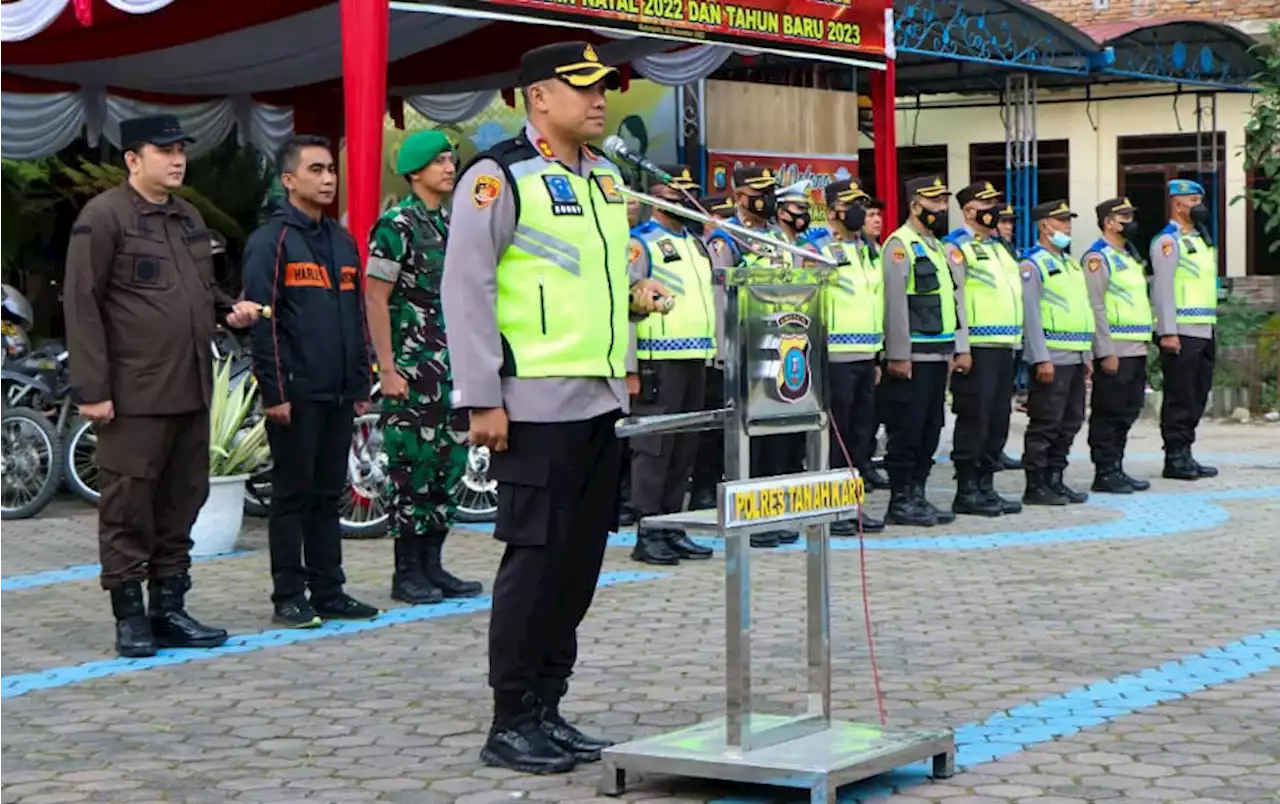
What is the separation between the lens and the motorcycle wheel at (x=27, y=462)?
1205 centimetres

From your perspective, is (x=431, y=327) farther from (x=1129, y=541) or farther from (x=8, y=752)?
(x=1129, y=541)

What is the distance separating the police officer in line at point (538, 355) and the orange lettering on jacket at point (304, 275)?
2.66 m

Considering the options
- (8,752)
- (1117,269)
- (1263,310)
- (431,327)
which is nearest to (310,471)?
(431,327)

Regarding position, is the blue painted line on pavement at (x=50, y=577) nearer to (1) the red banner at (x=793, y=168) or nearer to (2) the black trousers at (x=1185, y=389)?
(2) the black trousers at (x=1185, y=389)

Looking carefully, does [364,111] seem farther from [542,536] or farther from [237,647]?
[542,536]

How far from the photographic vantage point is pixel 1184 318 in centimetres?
1430

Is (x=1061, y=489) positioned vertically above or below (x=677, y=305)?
below

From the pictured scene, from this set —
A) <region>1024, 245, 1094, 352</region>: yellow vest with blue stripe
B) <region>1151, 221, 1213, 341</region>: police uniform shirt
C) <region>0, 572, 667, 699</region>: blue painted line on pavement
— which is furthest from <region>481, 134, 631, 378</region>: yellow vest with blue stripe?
<region>1151, 221, 1213, 341</region>: police uniform shirt

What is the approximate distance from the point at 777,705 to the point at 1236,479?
864 centimetres

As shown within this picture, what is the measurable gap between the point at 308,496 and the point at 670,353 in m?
2.75

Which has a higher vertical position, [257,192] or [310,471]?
[257,192]

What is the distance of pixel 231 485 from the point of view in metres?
10.6

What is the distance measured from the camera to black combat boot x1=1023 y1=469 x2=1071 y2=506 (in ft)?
42.1

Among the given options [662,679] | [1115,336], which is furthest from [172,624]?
[1115,336]
